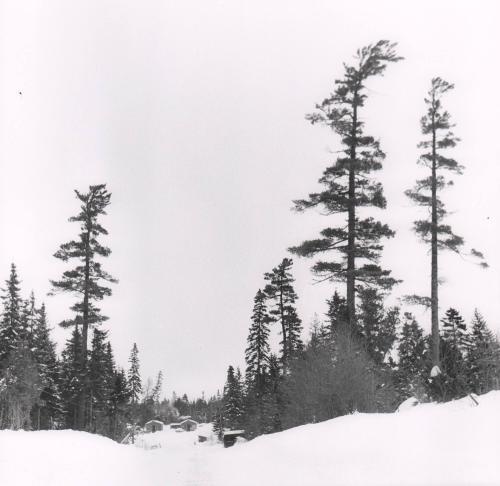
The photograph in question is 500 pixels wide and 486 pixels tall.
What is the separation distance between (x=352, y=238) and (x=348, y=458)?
1056 cm

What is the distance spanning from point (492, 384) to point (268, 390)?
1314 inches

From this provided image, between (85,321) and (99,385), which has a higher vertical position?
(85,321)

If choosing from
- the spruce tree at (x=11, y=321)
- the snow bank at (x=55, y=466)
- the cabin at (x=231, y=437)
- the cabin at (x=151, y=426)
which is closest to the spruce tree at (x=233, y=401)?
the cabin at (x=231, y=437)

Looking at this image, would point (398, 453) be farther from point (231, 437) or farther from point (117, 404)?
point (117, 404)

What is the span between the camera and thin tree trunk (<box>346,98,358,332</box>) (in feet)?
58.2

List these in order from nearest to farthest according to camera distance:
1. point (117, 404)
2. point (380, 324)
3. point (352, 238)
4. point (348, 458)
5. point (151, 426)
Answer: point (348, 458) < point (352, 238) < point (380, 324) < point (117, 404) < point (151, 426)

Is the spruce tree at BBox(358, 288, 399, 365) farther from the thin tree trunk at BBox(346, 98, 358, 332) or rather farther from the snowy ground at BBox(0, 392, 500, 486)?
the snowy ground at BBox(0, 392, 500, 486)

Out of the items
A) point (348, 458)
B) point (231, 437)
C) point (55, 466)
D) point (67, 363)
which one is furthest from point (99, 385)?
point (348, 458)

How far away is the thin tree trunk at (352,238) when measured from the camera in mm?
17750

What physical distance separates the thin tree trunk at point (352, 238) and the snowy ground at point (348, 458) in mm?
6337

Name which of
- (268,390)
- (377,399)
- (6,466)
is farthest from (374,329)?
(6,466)

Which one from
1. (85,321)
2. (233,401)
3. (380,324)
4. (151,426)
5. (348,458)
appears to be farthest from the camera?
(151,426)

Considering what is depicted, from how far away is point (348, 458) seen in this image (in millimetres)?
8469

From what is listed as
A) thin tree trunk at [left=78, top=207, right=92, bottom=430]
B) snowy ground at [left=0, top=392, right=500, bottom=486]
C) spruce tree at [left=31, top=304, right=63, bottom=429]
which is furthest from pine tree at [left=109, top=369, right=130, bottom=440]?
snowy ground at [left=0, top=392, right=500, bottom=486]
